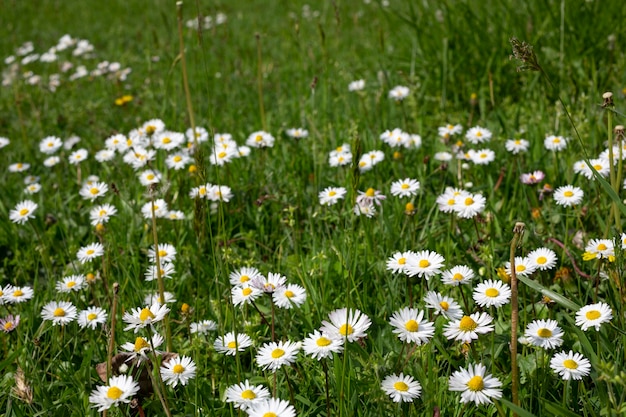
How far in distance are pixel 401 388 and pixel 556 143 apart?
5.02 feet

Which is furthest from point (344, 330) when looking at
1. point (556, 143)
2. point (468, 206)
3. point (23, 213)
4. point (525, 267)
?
point (23, 213)

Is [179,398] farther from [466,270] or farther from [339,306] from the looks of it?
[466,270]

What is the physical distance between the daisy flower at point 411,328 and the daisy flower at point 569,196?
2.99 ft

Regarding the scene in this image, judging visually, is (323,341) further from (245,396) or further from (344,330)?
(245,396)

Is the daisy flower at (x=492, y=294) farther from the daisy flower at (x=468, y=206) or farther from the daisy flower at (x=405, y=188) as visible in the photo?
the daisy flower at (x=405, y=188)

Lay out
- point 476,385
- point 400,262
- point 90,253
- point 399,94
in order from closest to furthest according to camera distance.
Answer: point 476,385
point 400,262
point 90,253
point 399,94

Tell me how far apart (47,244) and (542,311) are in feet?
6.14

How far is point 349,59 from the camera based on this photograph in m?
4.82

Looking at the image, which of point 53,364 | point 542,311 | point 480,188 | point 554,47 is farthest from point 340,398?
point 554,47

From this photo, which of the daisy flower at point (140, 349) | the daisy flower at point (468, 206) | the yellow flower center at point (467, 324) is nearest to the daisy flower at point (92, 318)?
the daisy flower at point (140, 349)

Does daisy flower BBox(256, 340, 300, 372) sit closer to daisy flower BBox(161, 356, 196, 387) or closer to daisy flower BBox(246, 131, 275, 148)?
daisy flower BBox(161, 356, 196, 387)

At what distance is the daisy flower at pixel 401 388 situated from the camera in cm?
135

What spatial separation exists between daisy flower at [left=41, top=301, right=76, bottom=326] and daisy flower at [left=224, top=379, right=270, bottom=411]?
2.19 feet

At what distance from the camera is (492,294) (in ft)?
5.33
